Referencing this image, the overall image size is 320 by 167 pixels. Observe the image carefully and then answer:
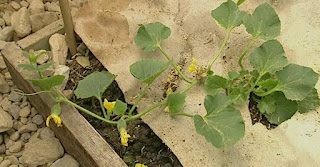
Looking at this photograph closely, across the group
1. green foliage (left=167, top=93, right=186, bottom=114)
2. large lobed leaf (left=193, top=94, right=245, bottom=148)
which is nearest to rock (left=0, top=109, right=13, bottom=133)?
green foliage (left=167, top=93, right=186, bottom=114)

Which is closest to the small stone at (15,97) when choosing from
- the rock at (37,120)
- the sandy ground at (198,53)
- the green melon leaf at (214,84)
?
the rock at (37,120)

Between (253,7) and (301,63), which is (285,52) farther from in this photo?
(253,7)

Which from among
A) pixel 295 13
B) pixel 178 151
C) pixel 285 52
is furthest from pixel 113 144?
pixel 295 13

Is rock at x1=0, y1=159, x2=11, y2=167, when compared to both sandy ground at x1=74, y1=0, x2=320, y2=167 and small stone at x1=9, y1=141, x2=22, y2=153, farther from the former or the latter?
sandy ground at x1=74, y1=0, x2=320, y2=167

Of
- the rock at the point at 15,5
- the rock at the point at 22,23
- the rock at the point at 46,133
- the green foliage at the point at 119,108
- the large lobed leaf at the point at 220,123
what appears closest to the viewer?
the large lobed leaf at the point at 220,123

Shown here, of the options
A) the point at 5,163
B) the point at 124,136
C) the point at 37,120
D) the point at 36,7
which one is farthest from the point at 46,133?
the point at 36,7

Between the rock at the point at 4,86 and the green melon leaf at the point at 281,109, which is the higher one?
the green melon leaf at the point at 281,109

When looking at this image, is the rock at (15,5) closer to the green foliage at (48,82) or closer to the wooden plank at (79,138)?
the wooden plank at (79,138)

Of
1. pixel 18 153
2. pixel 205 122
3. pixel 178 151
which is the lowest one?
pixel 18 153
